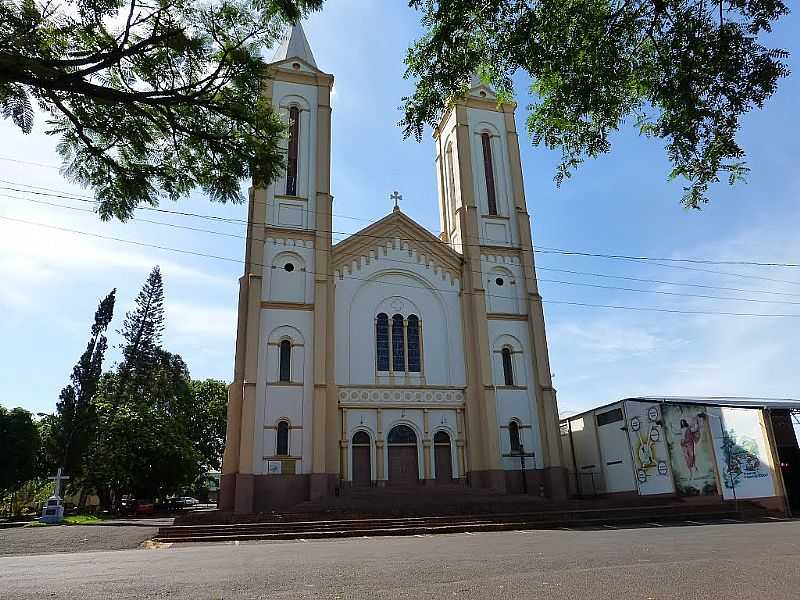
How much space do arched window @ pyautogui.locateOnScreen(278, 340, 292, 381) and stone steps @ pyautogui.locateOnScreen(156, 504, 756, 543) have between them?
6.97 meters

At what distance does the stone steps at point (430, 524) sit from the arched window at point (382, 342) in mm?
8061

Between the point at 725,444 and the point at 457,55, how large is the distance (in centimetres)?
1945

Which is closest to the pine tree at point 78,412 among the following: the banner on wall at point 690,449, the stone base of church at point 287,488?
the stone base of church at point 287,488

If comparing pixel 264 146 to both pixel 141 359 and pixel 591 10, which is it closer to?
pixel 591 10

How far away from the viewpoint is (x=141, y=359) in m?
40.6

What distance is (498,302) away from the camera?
26.9 m

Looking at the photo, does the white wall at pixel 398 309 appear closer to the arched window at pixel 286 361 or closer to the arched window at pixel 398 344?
the arched window at pixel 398 344

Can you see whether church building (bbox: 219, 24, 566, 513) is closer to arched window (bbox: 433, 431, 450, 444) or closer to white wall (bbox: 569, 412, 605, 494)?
arched window (bbox: 433, 431, 450, 444)

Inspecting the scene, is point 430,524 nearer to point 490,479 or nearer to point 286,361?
point 490,479

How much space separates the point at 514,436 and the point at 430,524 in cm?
867

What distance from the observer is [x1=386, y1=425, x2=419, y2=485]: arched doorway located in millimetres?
23625

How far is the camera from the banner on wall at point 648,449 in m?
22.8

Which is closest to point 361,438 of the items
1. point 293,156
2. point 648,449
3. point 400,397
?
point 400,397

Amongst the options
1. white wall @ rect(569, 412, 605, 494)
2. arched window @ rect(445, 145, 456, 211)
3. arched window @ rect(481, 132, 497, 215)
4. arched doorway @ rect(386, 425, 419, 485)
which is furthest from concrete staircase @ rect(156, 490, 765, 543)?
arched window @ rect(445, 145, 456, 211)
